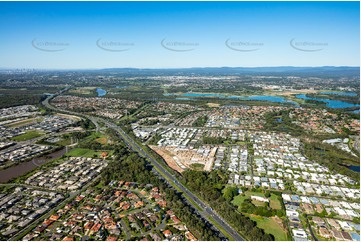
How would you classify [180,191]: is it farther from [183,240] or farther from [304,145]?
[304,145]

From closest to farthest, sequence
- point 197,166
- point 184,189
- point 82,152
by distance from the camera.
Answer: point 184,189, point 197,166, point 82,152

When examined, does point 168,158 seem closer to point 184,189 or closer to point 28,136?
point 184,189

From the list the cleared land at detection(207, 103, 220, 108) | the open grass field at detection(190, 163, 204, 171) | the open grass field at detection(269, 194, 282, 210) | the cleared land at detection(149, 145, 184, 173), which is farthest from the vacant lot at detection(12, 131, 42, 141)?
the cleared land at detection(207, 103, 220, 108)

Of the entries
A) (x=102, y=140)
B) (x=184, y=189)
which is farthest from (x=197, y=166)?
(x=102, y=140)

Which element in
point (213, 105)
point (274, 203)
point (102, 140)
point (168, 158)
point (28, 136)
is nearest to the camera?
point (274, 203)

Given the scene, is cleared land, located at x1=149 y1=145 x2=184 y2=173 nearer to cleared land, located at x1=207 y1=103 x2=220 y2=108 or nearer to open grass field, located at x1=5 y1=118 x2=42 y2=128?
open grass field, located at x1=5 y1=118 x2=42 y2=128

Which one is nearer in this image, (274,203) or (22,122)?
(274,203)
